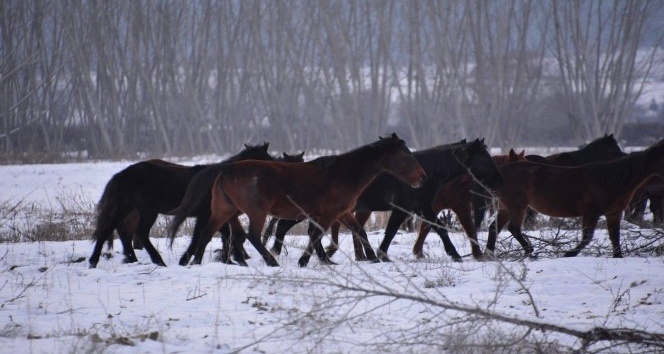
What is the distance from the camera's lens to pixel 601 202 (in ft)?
29.6

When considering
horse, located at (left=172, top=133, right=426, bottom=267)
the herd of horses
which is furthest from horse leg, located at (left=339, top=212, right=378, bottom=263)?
horse, located at (left=172, top=133, right=426, bottom=267)

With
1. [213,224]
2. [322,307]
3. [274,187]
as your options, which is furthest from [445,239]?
[322,307]

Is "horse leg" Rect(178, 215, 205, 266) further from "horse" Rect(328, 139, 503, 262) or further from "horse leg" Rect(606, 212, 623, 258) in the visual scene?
"horse leg" Rect(606, 212, 623, 258)

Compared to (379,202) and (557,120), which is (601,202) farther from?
(557,120)

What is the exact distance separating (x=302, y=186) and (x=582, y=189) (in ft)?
11.3

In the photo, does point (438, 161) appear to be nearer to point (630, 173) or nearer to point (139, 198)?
point (630, 173)

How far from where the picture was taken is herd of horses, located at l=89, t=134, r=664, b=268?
8.56m

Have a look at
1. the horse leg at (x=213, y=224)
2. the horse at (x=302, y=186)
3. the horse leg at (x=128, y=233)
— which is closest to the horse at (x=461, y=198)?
the horse at (x=302, y=186)

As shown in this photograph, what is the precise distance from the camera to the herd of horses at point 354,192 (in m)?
8.56

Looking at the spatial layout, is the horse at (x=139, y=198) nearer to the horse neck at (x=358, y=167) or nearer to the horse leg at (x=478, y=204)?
the horse neck at (x=358, y=167)

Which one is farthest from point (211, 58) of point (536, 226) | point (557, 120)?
point (536, 226)

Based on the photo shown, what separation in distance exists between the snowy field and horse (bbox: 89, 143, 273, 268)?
0.43m

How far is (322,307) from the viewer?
5.78 metres

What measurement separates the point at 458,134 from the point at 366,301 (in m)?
34.9
